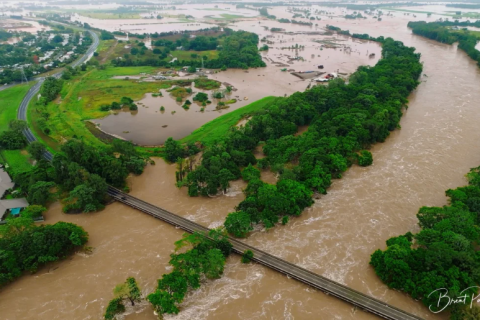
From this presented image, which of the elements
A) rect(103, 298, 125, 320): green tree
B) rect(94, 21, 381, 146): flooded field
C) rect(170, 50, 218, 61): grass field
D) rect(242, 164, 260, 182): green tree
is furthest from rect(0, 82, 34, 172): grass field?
rect(170, 50, 218, 61): grass field

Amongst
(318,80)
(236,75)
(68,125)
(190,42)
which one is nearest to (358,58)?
(318,80)

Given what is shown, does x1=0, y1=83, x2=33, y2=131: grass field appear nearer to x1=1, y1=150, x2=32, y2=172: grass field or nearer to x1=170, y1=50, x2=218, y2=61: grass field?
x1=1, y1=150, x2=32, y2=172: grass field

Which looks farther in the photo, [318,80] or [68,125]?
[318,80]

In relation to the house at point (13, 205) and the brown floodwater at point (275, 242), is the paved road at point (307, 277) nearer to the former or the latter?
the brown floodwater at point (275, 242)

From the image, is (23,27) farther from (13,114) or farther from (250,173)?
(250,173)

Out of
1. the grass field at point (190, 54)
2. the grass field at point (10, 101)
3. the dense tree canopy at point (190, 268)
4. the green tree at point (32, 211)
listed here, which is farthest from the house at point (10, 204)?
the grass field at point (190, 54)

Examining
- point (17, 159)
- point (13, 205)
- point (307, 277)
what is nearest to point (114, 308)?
point (307, 277)

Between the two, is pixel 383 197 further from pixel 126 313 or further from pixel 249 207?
pixel 126 313
